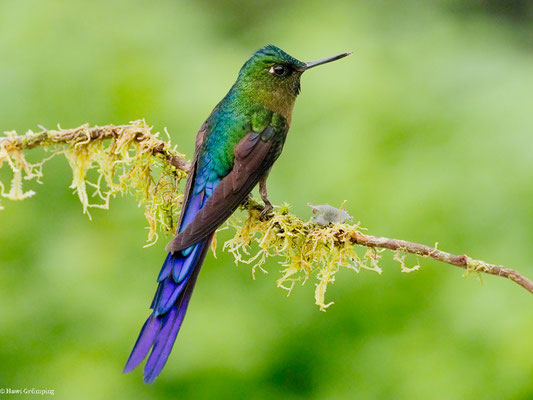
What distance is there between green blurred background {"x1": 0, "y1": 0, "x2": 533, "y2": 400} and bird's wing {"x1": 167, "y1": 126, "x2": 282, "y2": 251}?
1050 millimetres

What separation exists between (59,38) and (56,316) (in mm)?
2284

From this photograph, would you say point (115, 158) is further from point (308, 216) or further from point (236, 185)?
point (308, 216)

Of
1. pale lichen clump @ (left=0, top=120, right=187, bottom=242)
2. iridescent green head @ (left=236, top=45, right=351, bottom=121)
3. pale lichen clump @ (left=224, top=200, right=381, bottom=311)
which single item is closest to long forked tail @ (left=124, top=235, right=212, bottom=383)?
pale lichen clump @ (left=224, top=200, right=381, bottom=311)

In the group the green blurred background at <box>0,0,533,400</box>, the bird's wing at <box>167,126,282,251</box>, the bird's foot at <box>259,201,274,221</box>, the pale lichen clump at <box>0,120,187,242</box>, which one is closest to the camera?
the bird's wing at <box>167,126,282,251</box>

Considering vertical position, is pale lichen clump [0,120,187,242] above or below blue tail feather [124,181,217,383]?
above

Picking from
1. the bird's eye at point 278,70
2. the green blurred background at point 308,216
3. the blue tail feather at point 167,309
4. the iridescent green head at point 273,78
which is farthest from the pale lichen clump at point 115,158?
the green blurred background at point 308,216

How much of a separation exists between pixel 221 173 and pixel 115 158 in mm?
469

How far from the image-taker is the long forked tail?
2.67 metres

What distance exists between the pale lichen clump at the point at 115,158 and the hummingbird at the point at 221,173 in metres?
0.19

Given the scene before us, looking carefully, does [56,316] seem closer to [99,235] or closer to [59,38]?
[99,235]

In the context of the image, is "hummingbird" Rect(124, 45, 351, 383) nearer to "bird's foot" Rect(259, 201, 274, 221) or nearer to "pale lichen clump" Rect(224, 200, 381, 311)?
"bird's foot" Rect(259, 201, 274, 221)

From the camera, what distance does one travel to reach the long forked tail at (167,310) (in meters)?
2.67

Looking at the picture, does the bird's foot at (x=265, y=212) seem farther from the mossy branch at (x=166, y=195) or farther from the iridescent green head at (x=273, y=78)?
the iridescent green head at (x=273, y=78)

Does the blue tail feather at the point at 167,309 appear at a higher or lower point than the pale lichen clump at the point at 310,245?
lower
